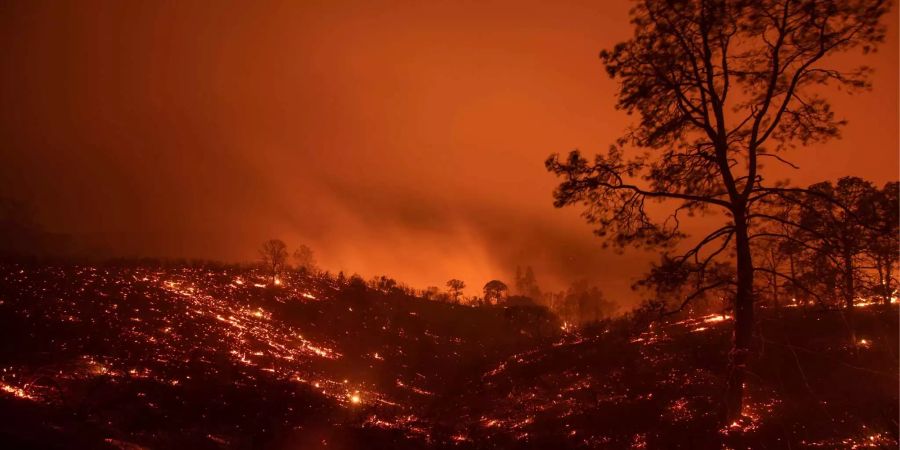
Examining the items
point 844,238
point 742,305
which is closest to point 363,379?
point 742,305

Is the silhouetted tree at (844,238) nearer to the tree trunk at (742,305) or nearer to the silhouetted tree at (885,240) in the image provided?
the silhouetted tree at (885,240)

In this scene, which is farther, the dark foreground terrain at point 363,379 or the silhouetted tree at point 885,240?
the dark foreground terrain at point 363,379

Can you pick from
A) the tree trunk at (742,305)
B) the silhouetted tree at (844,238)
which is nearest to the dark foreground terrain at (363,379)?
the tree trunk at (742,305)

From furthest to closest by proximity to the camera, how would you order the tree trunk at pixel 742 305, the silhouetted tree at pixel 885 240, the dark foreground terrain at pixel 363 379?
1. the dark foreground terrain at pixel 363 379
2. the tree trunk at pixel 742 305
3. the silhouetted tree at pixel 885 240

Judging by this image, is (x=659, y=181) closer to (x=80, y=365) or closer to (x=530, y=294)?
(x=80, y=365)

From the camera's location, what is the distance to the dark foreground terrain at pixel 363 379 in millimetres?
11836

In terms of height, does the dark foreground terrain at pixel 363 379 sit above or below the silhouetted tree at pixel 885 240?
below

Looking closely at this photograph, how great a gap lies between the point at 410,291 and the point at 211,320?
2462 cm

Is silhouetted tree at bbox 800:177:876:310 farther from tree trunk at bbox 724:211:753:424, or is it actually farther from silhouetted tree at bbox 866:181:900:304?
tree trunk at bbox 724:211:753:424

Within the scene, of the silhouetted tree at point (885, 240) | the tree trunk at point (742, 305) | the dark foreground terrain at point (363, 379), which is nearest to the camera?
the silhouetted tree at point (885, 240)

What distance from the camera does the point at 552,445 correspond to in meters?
13.3

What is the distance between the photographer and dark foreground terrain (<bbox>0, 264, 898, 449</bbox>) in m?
11.8

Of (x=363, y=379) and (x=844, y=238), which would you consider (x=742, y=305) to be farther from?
(x=363, y=379)

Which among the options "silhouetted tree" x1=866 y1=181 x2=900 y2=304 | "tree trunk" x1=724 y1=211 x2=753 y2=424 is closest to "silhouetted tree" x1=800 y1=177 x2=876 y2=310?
"silhouetted tree" x1=866 y1=181 x2=900 y2=304
